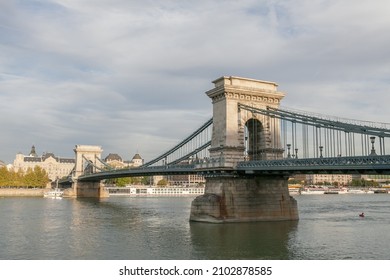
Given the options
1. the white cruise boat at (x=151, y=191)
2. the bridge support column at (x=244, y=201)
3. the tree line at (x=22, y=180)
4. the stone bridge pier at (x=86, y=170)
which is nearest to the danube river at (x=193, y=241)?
the bridge support column at (x=244, y=201)

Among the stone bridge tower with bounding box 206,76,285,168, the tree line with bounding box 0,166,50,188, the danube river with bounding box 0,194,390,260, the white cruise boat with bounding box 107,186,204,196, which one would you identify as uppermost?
the stone bridge tower with bounding box 206,76,285,168

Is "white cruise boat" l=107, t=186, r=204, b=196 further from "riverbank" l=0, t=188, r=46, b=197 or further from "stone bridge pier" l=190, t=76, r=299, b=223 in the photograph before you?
"stone bridge pier" l=190, t=76, r=299, b=223

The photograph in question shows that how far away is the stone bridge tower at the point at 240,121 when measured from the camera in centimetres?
4828

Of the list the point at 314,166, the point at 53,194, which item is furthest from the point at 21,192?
the point at 314,166

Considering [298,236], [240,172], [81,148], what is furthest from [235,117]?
[81,148]

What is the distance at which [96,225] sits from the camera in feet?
161

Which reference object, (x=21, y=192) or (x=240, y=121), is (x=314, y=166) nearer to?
(x=240, y=121)

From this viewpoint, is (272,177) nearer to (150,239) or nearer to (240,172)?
(240,172)

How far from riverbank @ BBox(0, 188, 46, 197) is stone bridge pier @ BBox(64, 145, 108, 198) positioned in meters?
8.88

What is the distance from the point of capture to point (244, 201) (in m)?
47.1

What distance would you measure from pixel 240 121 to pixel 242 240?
638 inches

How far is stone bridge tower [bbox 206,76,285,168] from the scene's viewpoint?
4828 cm

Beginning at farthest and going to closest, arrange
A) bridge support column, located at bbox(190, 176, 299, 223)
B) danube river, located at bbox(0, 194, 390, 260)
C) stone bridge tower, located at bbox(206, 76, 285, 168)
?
stone bridge tower, located at bbox(206, 76, 285, 168), bridge support column, located at bbox(190, 176, 299, 223), danube river, located at bbox(0, 194, 390, 260)

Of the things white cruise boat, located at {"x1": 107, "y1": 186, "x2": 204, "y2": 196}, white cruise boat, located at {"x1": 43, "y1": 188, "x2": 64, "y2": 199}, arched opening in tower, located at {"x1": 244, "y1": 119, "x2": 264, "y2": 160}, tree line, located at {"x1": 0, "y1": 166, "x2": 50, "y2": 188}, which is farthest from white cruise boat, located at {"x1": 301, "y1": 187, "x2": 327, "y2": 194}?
arched opening in tower, located at {"x1": 244, "y1": 119, "x2": 264, "y2": 160}
